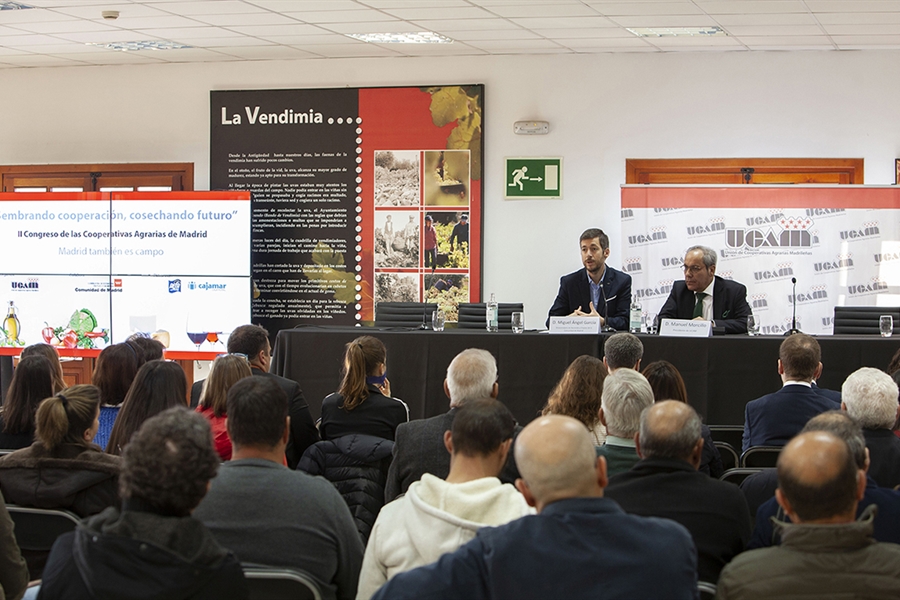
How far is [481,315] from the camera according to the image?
614 cm

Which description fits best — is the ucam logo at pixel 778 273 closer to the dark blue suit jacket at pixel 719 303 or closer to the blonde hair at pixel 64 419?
the dark blue suit jacket at pixel 719 303

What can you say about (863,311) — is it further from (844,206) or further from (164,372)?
(164,372)

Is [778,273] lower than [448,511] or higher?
higher

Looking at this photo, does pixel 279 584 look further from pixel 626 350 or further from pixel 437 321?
pixel 437 321

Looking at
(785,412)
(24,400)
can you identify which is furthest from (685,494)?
(24,400)

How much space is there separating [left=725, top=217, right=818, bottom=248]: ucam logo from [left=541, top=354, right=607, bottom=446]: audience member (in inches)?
165

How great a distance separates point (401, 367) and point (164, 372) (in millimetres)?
2239

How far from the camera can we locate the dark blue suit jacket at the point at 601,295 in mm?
6180

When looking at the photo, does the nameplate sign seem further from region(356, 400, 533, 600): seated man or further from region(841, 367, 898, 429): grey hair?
region(356, 400, 533, 600): seated man

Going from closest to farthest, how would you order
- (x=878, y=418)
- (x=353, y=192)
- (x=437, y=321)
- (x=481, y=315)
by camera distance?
1. (x=878, y=418)
2. (x=437, y=321)
3. (x=481, y=315)
4. (x=353, y=192)

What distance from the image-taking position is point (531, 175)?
7.59 m

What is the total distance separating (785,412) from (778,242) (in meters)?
3.88

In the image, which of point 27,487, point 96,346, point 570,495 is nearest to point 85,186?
point 96,346

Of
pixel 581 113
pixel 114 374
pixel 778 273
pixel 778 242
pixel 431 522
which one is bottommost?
→ pixel 431 522
